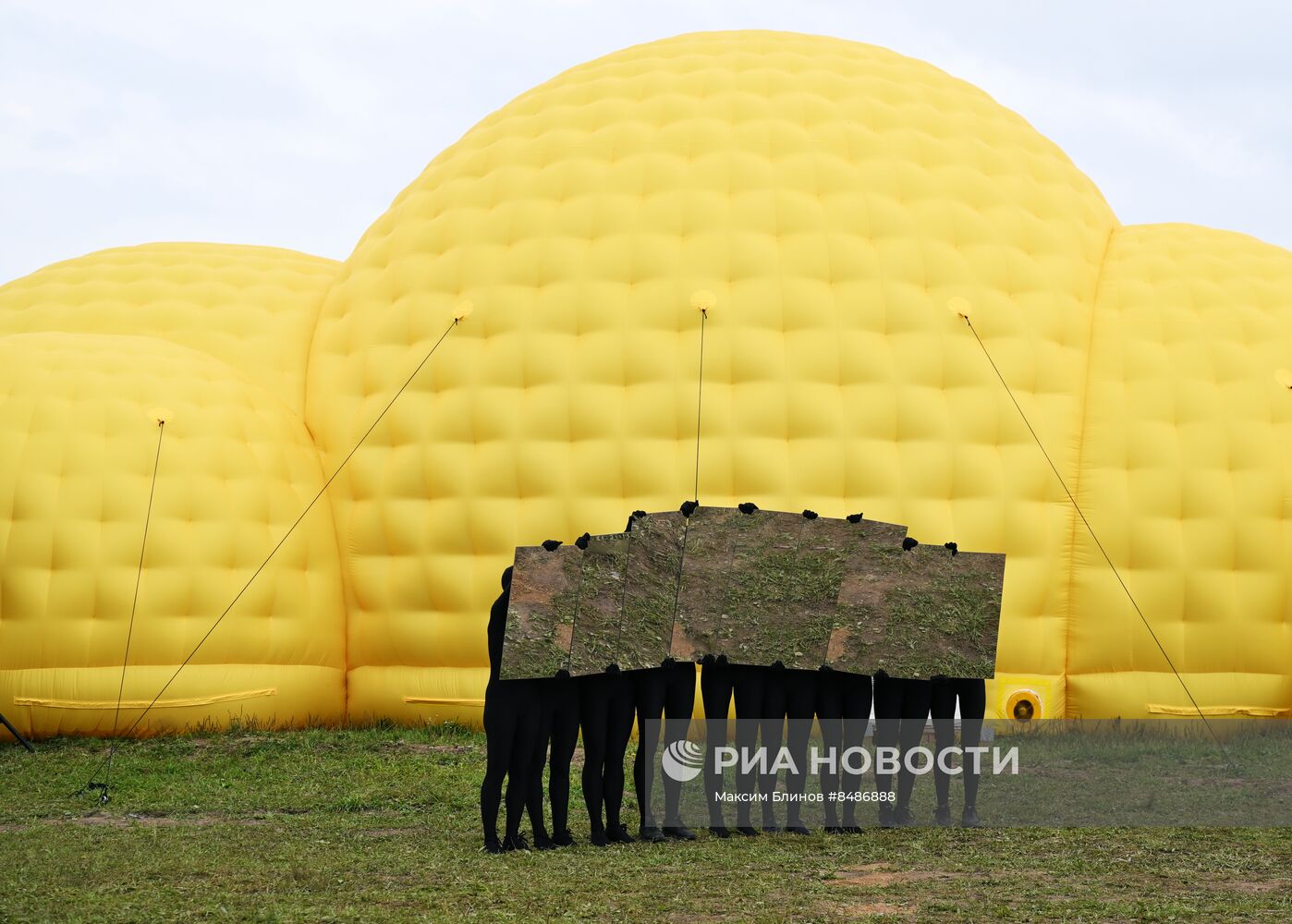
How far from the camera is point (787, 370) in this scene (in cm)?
1263

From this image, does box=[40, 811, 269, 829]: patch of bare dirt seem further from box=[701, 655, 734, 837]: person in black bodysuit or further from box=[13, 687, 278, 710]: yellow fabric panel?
box=[701, 655, 734, 837]: person in black bodysuit

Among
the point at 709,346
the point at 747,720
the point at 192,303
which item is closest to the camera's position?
the point at 747,720

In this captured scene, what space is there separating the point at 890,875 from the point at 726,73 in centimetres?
912

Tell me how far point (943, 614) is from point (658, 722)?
1830 millimetres

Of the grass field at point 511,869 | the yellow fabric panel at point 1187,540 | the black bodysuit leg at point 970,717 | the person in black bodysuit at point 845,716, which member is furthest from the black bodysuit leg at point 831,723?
the yellow fabric panel at point 1187,540

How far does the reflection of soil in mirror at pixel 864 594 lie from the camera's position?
8.74 meters

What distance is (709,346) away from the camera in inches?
501

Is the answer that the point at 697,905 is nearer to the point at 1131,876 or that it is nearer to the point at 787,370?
the point at 1131,876

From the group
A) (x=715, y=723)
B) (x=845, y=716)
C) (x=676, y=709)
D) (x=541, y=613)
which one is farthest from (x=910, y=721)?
(x=541, y=613)

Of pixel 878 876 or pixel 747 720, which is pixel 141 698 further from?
pixel 878 876

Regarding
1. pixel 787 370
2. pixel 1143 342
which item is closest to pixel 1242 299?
pixel 1143 342

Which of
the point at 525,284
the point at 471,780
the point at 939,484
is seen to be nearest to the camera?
the point at 471,780

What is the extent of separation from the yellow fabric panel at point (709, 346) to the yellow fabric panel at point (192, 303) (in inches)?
23.4

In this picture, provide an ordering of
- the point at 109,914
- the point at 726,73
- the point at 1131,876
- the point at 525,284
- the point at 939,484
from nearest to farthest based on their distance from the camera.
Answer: the point at 109,914 → the point at 1131,876 → the point at 939,484 → the point at 525,284 → the point at 726,73
